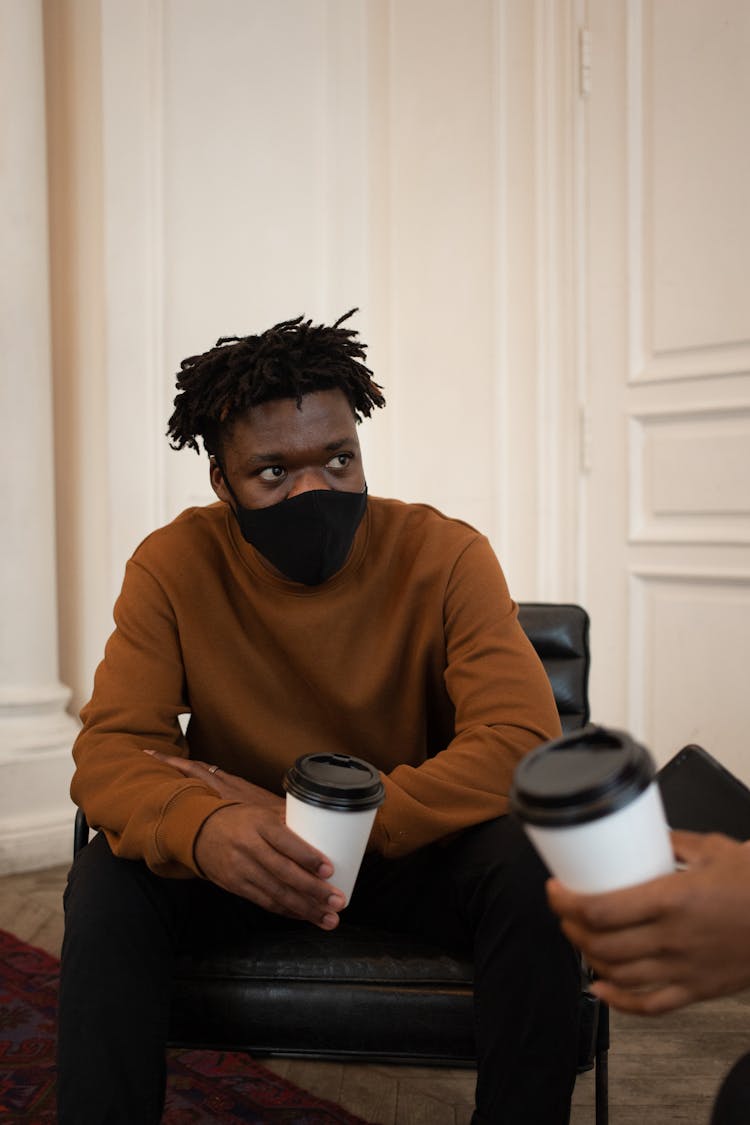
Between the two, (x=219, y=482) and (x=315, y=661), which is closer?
(x=315, y=661)

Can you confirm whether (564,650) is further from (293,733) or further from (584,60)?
(584,60)

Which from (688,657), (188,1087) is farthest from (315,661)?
(688,657)

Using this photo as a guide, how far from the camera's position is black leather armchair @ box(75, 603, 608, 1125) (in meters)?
1.30

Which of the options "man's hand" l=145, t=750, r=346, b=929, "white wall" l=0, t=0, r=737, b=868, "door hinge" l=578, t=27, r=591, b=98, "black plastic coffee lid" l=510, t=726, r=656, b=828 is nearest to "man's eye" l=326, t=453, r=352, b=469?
"man's hand" l=145, t=750, r=346, b=929

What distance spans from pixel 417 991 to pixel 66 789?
212cm

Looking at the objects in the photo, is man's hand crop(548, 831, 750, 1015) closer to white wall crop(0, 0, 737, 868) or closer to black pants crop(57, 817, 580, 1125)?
black pants crop(57, 817, 580, 1125)

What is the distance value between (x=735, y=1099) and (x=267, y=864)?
54 centimetres

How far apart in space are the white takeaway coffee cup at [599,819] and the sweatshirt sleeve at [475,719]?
613 millimetres

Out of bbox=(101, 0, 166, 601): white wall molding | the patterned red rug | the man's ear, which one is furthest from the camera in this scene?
bbox=(101, 0, 166, 601): white wall molding

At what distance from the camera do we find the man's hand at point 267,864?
115cm

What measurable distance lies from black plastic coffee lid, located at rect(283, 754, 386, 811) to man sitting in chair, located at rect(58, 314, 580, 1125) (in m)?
0.06

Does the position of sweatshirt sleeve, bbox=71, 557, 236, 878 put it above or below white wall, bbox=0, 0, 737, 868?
below

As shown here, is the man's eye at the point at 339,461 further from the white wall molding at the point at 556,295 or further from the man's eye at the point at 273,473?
the white wall molding at the point at 556,295

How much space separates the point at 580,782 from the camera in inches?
27.4
